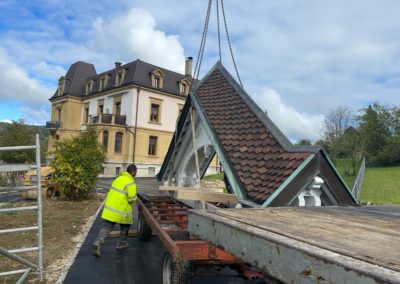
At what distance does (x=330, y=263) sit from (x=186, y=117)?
649 centimetres

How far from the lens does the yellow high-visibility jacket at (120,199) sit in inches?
295

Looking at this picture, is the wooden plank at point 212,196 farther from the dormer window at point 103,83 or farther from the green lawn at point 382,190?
the dormer window at point 103,83

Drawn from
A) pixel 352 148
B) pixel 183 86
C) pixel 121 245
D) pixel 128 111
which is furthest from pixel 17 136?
pixel 121 245

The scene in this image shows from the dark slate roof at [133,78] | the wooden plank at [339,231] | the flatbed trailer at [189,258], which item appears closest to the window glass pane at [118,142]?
the dark slate roof at [133,78]

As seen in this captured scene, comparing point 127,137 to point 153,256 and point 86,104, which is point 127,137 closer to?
point 86,104

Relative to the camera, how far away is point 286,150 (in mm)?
4742

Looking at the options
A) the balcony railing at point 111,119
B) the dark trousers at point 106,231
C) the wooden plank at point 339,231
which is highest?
the balcony railing at point 111,119

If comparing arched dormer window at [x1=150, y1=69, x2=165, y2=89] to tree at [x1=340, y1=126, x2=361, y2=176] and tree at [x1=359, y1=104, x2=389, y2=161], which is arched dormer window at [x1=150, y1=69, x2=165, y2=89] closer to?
tree at [x1=340, y1=126, x2=361, y2=176]

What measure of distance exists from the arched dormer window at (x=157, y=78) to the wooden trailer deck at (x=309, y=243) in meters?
42.4

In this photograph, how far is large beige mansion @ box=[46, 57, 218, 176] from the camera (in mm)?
42156

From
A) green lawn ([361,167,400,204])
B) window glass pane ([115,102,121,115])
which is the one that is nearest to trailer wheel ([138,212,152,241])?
green lawn ([361,167,400,204])

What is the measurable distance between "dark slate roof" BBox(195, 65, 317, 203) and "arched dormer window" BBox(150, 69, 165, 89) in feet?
124

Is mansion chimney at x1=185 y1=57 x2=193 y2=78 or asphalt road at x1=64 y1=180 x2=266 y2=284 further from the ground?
mansion chimney at x1=185 y1=57 x2=193 y2=78

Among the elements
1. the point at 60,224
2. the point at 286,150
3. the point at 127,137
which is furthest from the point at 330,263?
the point at 127,137
